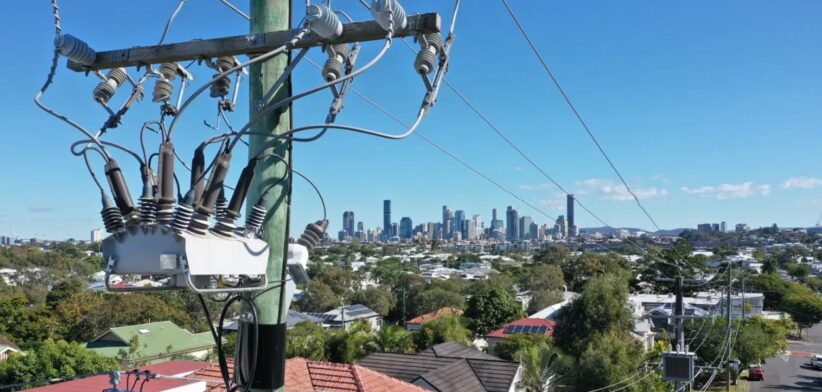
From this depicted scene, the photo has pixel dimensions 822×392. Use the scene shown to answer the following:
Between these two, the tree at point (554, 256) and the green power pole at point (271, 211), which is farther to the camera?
the tree at point (554, 256)

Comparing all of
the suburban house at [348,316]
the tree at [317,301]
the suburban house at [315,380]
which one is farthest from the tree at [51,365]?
the tree at [317,301]

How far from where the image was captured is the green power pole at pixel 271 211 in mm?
3066

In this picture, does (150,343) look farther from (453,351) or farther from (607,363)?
(607,363)

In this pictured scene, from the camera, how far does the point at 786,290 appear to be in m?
51.9

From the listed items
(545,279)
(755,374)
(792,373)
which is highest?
(545,279)

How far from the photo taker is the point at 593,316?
1062 inches

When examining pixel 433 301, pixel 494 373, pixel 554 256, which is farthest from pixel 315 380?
pixel 554 256

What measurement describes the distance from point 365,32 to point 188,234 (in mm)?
1101

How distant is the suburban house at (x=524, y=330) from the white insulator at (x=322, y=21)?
28654mm

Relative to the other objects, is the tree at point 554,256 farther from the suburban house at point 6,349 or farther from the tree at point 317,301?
the suburban house at point 6,349

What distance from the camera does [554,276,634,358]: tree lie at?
87.8 feet

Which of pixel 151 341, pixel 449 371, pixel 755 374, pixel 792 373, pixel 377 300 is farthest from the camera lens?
pixel 377 300

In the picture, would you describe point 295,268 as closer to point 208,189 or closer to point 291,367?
point 208,189

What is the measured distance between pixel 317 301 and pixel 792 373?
31274 mm
